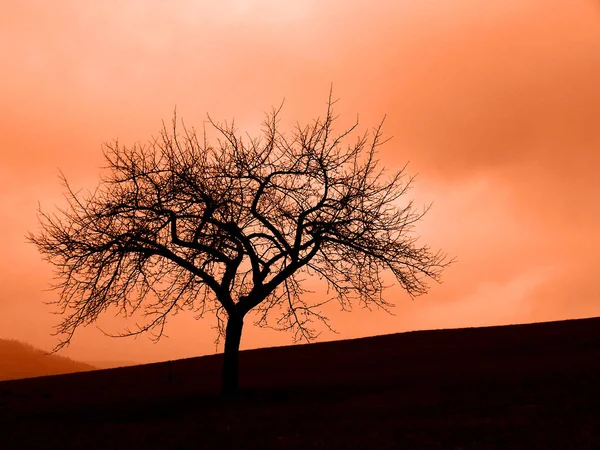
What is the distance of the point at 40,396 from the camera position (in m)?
28.4

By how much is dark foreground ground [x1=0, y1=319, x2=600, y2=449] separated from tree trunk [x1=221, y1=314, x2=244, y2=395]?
2.37ft

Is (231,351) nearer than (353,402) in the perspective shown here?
No

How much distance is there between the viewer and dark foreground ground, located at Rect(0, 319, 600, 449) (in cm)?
1381

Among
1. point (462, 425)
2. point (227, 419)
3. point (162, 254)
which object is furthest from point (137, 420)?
point (462, 425)

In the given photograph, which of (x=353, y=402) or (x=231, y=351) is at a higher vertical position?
(x=231, y=351)

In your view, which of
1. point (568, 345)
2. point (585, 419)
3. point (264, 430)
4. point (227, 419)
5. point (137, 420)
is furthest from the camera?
point (568, 345)

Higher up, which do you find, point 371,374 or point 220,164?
point 220,164

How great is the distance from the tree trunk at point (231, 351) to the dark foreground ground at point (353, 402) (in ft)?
2.37

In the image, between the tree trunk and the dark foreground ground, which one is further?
the tree trunk

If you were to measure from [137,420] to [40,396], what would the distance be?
38.6 feet

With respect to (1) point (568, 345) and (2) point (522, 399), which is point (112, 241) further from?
(1) point (568, 345)

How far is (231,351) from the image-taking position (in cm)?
2228

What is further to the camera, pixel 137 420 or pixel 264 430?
pixel 137 420

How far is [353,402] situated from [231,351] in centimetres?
524
